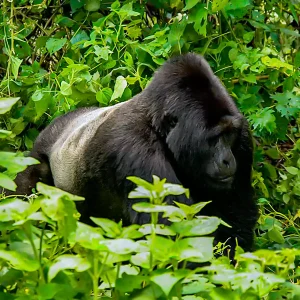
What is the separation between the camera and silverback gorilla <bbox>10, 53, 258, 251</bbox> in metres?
3.28

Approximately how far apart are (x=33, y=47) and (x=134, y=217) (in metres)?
2.12

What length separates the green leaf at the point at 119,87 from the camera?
401 centimetres

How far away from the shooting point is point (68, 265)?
1.60m

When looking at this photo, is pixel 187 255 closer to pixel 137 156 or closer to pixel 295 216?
pixel 137 156

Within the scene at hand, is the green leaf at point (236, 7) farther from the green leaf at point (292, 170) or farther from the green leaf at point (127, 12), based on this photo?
the green leaf at point (292, 170)

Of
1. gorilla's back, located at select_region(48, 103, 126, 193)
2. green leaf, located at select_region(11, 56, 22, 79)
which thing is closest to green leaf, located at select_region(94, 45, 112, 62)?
gorilla's back, located at select_region(48, 103, 126, 193)

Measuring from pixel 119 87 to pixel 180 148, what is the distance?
832 millimetres

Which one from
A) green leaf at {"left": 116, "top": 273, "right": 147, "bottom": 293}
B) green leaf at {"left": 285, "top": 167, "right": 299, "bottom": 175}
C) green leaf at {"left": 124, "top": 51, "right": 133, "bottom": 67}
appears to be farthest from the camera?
green leaf at {"left": 285, "top": 167, "right": 299, "bottom": 175}

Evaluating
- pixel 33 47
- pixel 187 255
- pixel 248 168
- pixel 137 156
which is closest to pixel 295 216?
pixel 248 168

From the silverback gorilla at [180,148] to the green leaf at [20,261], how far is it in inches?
59.6

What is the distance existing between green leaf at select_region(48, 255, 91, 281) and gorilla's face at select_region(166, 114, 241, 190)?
1709mm

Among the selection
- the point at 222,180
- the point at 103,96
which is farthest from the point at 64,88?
the point at 222,180

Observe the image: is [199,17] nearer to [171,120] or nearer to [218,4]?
[218,4]

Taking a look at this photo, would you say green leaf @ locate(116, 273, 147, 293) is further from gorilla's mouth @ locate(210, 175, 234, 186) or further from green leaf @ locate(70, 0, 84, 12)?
green leaf @ locate(70, 0, 84, 12)
